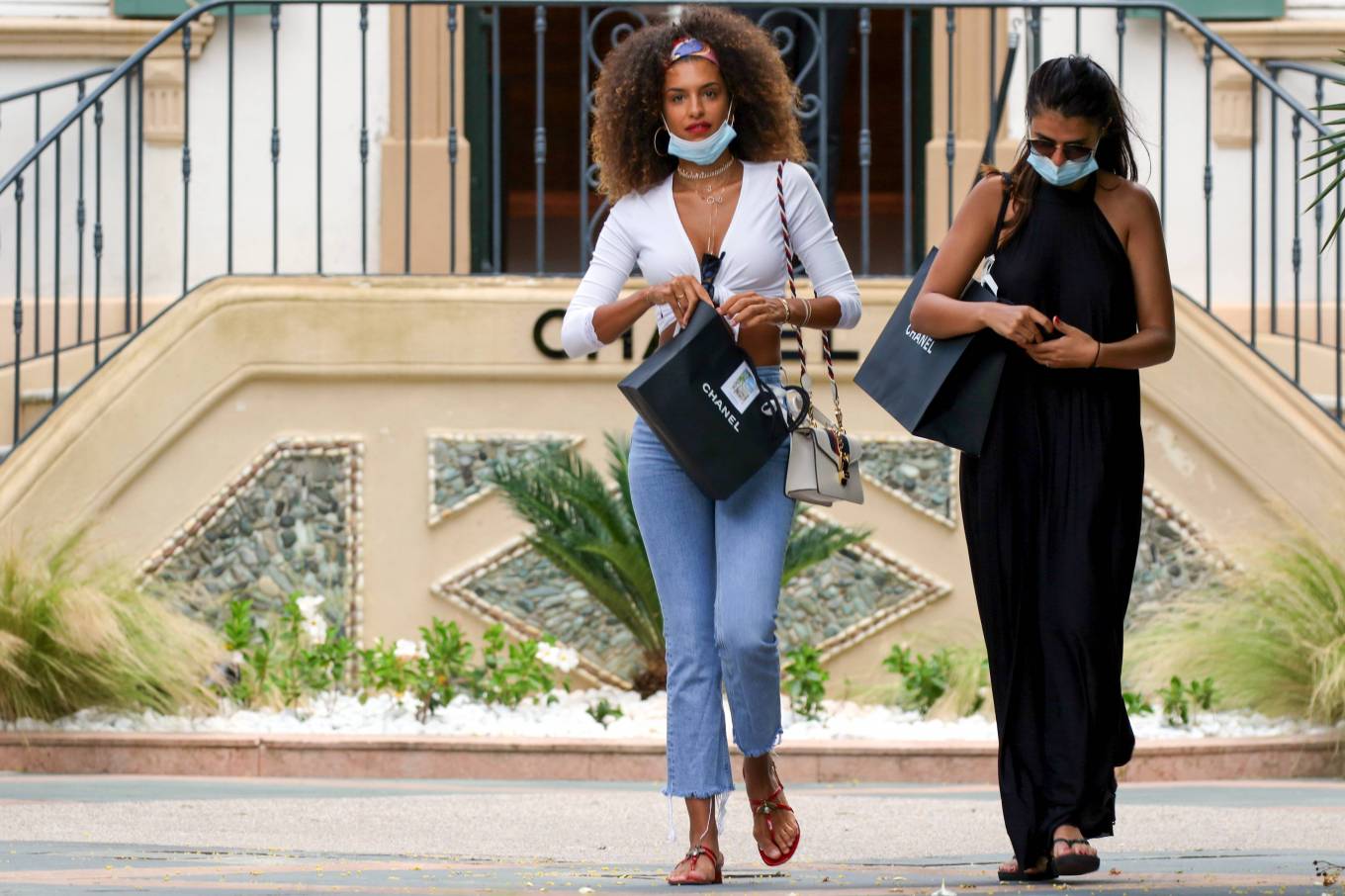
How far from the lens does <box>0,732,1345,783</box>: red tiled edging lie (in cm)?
661

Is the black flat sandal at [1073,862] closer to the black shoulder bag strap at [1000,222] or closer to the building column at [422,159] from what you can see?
the black shoulder bag strap at [1000,222]

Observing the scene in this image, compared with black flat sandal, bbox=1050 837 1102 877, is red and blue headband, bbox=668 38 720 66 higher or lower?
higher

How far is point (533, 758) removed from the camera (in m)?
6.73

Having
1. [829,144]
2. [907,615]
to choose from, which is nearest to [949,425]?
[907,615]

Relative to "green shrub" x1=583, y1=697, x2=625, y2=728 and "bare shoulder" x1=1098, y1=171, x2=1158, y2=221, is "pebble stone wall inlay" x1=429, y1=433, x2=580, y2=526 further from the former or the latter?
"bare shoulder" x1=1098, y1=171, x2=1158, y2=221

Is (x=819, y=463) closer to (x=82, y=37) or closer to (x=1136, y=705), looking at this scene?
(x=1136, y=705)

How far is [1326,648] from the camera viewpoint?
662cm

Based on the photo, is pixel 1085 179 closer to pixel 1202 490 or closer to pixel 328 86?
pixel 1202 490

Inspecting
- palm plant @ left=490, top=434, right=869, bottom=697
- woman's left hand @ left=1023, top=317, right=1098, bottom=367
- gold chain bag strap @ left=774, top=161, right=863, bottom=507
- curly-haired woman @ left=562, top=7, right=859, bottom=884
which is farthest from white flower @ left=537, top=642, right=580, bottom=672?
woman's left hand @ left=1023, top=317, right=1098, bottom=367

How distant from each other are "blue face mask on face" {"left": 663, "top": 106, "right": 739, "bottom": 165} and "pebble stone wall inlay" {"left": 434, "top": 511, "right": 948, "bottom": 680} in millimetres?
4039

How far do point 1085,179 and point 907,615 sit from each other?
168 inches

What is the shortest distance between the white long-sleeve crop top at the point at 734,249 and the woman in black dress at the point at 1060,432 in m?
0.28

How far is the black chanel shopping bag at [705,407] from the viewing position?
4.10 m

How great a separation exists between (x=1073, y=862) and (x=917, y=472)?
450 centimetres
